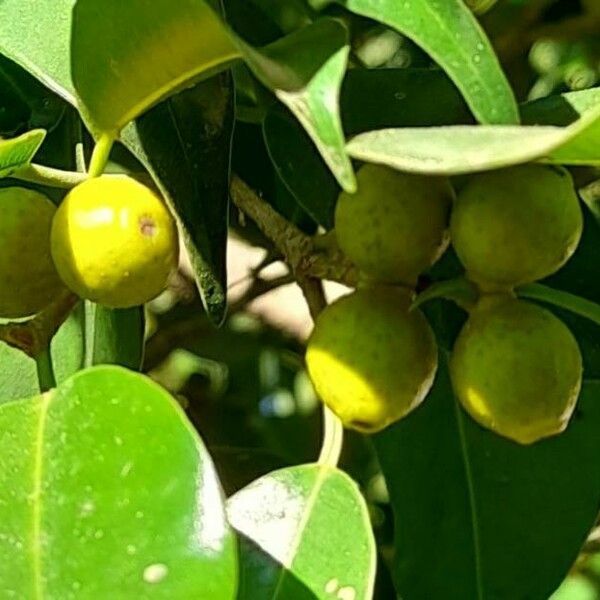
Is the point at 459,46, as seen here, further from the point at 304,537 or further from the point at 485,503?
the point at 485,503

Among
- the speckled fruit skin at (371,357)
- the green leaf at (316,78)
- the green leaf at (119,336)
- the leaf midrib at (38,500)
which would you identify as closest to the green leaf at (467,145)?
the green leaf at (316,78)

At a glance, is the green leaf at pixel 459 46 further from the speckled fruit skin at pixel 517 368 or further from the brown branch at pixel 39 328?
the brown branch at pixel 39 328

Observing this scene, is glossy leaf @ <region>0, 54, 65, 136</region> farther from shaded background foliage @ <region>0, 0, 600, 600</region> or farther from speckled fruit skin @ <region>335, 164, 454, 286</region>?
speckled fruit skin @ <region>335, 164, 454, 286</region>

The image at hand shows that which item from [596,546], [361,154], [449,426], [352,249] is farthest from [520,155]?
[596,546]

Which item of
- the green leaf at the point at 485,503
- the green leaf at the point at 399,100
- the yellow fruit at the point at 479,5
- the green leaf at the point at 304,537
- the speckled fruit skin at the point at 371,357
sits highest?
the yellow fruit at the point at 479,5

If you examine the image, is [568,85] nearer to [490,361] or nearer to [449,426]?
[449,426]

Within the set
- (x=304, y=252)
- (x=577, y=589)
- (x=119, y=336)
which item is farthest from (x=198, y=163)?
(x=577, y=589)
